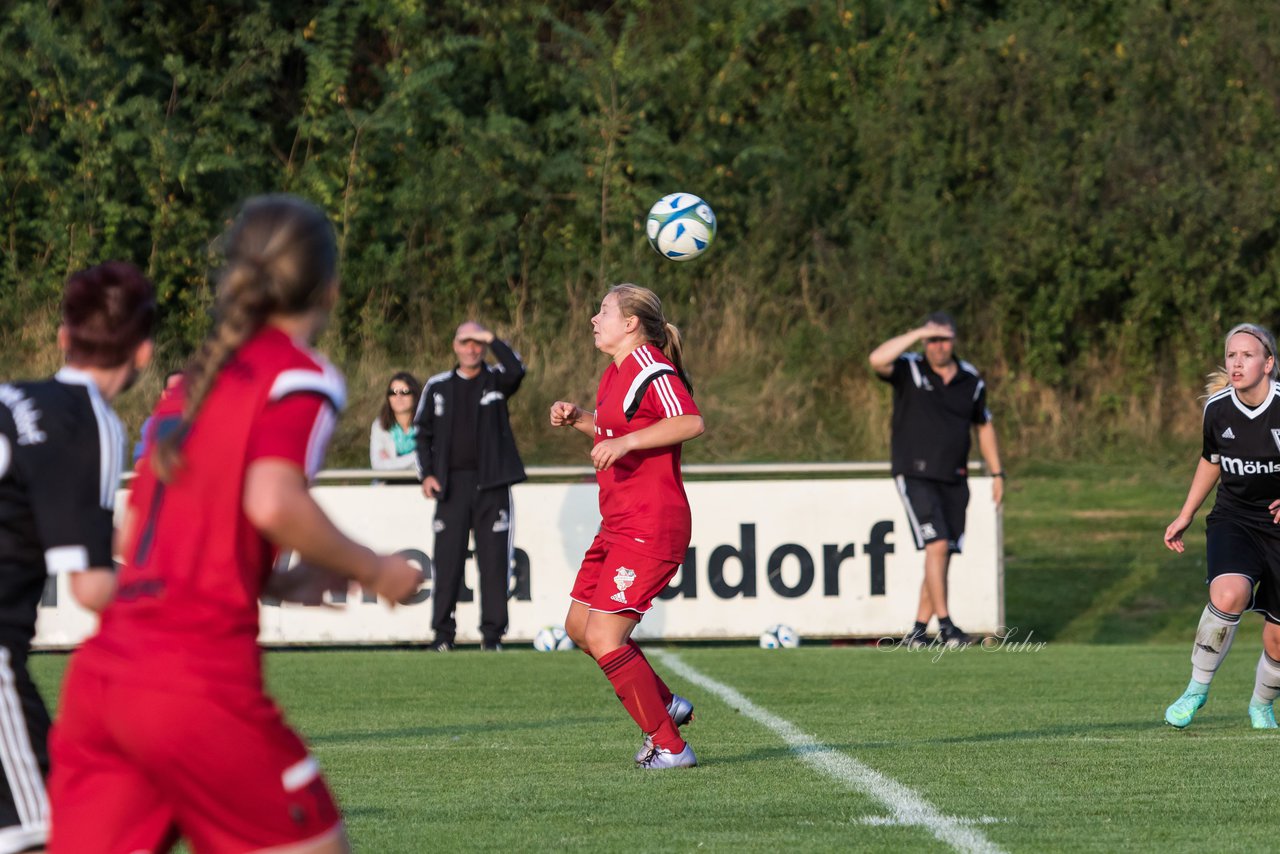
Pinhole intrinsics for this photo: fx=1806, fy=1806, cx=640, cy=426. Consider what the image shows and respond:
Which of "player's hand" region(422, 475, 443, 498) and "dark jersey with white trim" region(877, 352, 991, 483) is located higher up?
"dark jersey with white trim" region(877, 352, 991, 483)

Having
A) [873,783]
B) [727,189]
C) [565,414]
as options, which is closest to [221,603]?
[873,783]

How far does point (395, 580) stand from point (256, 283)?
557mm

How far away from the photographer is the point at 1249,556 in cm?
851

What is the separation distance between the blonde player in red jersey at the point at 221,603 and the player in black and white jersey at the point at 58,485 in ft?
1.27

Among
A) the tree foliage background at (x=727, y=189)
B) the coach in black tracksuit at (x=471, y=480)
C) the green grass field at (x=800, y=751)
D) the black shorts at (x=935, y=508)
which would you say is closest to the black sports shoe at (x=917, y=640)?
the green grass field at (x=800, y=751)

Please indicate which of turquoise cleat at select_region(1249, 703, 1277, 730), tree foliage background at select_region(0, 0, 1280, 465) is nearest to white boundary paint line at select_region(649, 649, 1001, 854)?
turquoise cleat at select_region(1249, 703, 1277, 730)

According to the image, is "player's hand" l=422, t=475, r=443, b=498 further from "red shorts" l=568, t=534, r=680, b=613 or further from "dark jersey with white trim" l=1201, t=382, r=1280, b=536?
"dark jersey with white trim" l=1201, t=382, r=1280, b=536

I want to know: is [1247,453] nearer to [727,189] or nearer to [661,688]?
[661,688]

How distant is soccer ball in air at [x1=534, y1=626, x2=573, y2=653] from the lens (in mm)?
13844

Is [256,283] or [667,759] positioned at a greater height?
[256,283]

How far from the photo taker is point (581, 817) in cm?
609

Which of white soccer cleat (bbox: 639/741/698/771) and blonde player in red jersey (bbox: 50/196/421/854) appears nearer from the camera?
blonde player in red jersey (bbox: 50/196/421/854)

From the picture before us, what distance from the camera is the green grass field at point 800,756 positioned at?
5793 mm

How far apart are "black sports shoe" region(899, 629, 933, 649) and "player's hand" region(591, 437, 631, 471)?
740 cm
